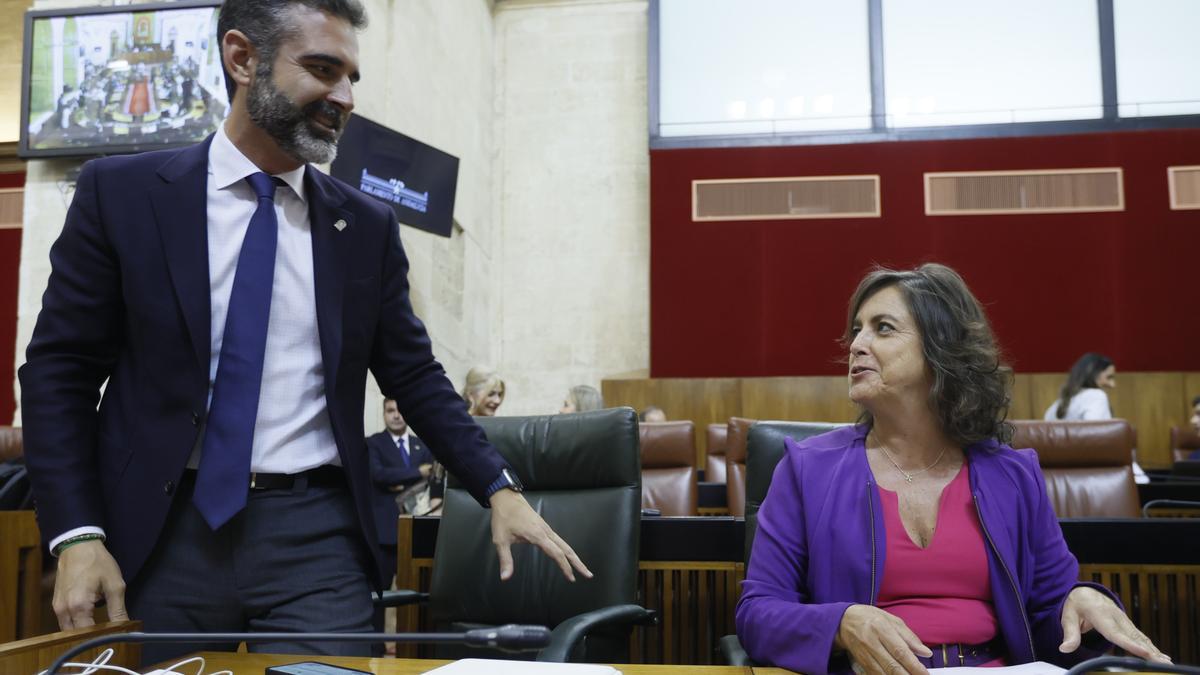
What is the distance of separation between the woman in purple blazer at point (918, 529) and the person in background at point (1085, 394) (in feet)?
13.4

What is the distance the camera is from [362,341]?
4.65 feet

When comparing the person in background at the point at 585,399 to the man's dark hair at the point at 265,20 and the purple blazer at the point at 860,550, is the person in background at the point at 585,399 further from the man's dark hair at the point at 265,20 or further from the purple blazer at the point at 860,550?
the man's dark hair at the point at 265,20

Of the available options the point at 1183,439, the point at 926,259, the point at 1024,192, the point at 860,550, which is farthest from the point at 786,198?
the point at 860,550

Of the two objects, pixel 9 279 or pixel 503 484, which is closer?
pixel 503 484

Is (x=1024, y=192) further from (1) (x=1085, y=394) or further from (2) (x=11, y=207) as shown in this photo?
(2) (x=11, y=207)

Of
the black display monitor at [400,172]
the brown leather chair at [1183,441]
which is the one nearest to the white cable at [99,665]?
the black display monitor at [400,172]

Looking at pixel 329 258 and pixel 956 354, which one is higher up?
pixel 329 258

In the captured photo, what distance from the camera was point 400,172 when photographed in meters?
4.99

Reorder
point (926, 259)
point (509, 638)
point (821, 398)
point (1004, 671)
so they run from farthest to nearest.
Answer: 1. point (926, 259)
2. point (821, 398)
3. point (1004, 671)
4. point (509, 638)

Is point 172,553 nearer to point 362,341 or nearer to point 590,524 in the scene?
point 362,341

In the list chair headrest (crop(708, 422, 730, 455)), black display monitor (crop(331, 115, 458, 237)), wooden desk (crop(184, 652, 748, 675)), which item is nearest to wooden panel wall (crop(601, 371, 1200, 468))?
chair headrest (crop(708, 422, 730, 455))

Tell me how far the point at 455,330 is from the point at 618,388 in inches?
59.0

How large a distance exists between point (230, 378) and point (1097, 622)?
1.25 meters

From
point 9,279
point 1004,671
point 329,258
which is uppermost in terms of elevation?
point 9,279
